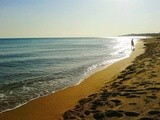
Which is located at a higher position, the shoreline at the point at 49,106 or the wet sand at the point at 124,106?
the wet sand at the point at 124,106

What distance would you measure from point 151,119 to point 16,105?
21.4ft

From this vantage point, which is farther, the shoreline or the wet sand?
the shoreline

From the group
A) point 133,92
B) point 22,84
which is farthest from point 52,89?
point 133,92

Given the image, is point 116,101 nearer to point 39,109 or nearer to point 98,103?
point 98,103

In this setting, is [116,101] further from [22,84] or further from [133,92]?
[22,84]

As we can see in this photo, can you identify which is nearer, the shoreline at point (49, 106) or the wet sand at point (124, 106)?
the wet sand at point (124, 106)

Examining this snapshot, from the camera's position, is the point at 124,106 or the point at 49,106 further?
the point at 49,106

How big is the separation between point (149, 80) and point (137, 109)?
16.8 feet

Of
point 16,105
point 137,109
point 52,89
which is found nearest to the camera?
point 137,109

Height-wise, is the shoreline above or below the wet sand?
below

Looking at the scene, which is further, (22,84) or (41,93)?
(22,84)

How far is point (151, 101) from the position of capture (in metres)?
9.85

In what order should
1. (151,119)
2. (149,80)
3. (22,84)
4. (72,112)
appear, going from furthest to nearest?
(22,84), (149,80), (72,112), (151,119)

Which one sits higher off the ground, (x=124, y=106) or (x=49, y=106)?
(x=124, y=106)
